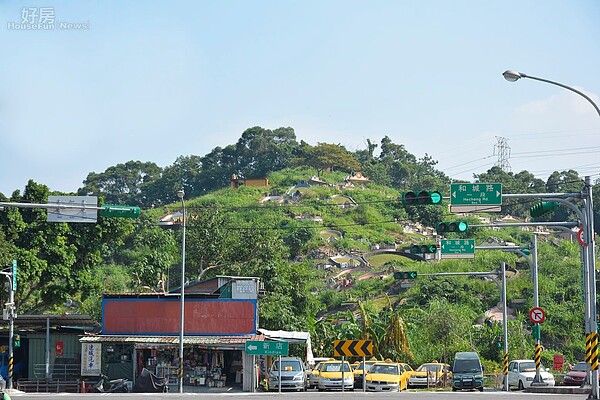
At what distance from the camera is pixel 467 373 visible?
145 ft

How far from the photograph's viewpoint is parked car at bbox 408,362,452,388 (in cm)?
4638

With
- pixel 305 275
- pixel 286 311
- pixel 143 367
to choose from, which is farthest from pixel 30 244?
pixel 305 275

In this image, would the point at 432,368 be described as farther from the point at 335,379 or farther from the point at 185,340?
the point at 185,340

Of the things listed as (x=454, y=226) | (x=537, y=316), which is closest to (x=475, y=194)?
(x=454, y=226)

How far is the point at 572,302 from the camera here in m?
76.9

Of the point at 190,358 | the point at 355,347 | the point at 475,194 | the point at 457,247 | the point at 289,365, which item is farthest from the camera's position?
the point at 190,358

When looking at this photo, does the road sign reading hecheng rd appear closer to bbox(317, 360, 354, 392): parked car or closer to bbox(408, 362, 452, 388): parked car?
bbox(317, 360, 354, 392): parked car

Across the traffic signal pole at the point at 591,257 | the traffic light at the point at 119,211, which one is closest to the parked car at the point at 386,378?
the traffic signal pole at the point at 591,257

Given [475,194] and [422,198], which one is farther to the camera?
[475,194]

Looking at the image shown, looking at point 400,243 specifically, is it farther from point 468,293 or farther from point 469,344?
point 469,344

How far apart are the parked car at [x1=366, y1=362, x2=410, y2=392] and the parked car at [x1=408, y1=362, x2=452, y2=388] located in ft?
10.3

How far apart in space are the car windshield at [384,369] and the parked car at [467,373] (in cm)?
343

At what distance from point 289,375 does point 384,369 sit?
433 centimetres

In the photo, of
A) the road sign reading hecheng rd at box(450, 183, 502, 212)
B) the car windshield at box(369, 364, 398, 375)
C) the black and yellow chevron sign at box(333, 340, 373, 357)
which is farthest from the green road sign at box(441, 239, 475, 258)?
the road sign reading hecheng rd at box(450, 183, 502, 212)
